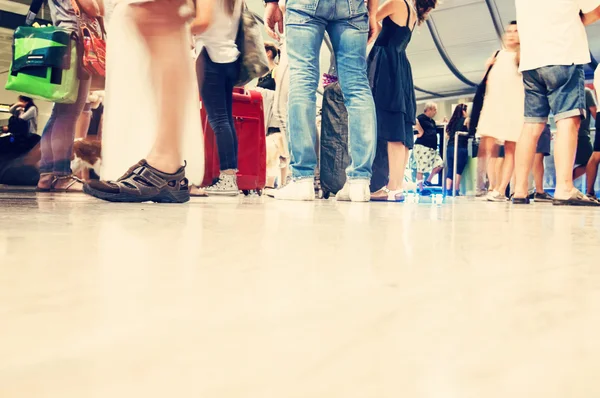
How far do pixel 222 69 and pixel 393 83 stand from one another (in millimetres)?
847

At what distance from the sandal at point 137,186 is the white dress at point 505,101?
2.71m

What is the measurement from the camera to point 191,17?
1.40 metres

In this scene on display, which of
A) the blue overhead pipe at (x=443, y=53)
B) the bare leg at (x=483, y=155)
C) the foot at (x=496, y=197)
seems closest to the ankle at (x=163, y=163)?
the foot at (x=496, y=197)

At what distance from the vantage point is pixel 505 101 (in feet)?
11.6

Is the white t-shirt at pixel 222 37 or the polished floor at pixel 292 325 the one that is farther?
the white t-shirt at pixel 222 37

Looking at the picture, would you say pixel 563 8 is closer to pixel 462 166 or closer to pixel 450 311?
pixel 450 311

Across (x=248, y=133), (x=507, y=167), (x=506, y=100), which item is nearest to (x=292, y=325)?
(x=248, y=133)

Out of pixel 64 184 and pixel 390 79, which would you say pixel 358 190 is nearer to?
pixel 390 79

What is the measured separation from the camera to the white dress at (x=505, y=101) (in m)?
3.49

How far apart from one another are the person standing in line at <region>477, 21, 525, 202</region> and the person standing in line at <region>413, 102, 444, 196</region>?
1966 millimetres

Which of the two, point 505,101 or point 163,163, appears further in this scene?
point 505,101

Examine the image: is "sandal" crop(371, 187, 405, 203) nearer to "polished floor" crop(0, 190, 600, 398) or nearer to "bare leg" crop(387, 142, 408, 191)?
"bare leg" crop(387, 142, 408, 191)

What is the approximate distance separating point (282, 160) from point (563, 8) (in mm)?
2601

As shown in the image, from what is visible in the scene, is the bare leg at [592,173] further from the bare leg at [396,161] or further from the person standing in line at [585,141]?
the bare leg at [396,161]
